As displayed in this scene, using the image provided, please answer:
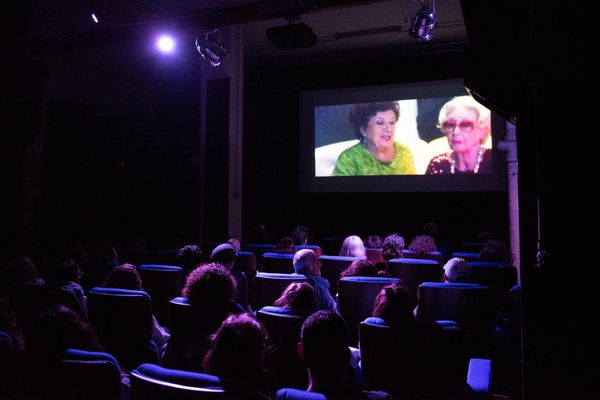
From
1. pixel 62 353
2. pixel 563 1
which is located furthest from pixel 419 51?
pixel 62 353

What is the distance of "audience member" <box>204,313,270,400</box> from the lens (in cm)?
157

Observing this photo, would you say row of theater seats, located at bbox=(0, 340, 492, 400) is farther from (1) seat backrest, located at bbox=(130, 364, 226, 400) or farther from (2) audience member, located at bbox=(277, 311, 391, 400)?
(2) audience member, located at bbox=(277, 311, 391, 400)

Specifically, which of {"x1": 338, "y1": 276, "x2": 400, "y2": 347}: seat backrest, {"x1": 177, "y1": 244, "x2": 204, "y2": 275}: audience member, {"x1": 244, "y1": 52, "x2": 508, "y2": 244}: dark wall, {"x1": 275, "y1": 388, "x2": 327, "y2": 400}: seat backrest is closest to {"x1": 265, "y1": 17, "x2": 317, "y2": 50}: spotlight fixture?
{"x1": 177, "y1": 244, "x2": 204, "y2": 275}: audience member

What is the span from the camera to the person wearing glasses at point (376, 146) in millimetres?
9789

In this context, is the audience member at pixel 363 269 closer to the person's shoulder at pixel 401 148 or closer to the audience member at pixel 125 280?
the audience member at pixel 125 280

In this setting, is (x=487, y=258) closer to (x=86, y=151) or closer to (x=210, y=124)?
(x=210, y=124)

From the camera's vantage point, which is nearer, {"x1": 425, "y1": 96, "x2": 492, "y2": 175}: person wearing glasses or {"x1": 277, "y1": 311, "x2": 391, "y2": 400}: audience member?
{"x1": 277, "y1": 311, "x2": 391, "y2": 400}: audience member

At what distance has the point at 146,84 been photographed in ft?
30.7

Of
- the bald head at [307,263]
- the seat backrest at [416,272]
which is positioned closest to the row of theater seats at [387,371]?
the bald head at [307,263]

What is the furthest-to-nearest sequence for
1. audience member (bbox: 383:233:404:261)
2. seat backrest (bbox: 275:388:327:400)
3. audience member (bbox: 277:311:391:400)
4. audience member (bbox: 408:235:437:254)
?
audience member (bbox: 408:235:437:254), audience member (bbox: 383:233:404:261), audience member (bbox: 277:311:391:400), seat backrest (bbox: 275:388:327:400)

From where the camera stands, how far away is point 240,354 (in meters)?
1.59

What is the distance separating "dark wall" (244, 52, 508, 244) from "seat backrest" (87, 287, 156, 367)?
27.1ft

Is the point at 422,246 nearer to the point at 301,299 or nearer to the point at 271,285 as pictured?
the point at 271,285

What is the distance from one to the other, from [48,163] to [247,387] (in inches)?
307
